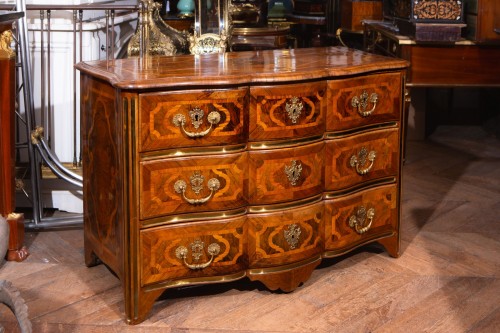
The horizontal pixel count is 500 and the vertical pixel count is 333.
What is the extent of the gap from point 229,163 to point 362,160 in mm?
646

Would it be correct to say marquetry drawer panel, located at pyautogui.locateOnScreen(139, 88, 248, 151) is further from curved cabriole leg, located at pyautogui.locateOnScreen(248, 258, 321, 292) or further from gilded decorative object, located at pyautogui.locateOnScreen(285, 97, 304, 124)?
curved cabriole leg, located at pyautogui.locateOnScreen(248, 258, 321, 292)

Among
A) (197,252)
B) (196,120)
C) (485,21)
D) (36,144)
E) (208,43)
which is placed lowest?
(197,252)

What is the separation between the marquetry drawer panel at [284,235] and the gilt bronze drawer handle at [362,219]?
0.19 metres

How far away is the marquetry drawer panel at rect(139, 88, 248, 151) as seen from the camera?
117 inches

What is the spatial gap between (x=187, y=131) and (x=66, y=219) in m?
1.29

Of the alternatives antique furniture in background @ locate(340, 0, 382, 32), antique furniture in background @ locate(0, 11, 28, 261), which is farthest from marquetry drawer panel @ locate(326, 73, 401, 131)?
antique furniture in background @ locate(340, 0, 382, 32)

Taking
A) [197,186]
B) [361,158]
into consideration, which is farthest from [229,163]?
[361,158]

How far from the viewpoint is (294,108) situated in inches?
126

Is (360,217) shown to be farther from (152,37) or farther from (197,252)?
(152,37)

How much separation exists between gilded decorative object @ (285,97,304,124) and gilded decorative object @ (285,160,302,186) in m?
0.16

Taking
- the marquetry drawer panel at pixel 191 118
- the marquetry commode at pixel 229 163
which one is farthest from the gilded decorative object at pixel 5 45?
the marquetry drawer panel at pixel 191 118

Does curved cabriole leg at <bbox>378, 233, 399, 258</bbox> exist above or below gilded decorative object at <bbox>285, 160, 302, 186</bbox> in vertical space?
below

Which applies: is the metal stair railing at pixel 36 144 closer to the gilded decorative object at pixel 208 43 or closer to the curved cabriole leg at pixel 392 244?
the gilded decorative object at pixel 208 43

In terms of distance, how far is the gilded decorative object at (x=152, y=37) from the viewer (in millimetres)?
4191
